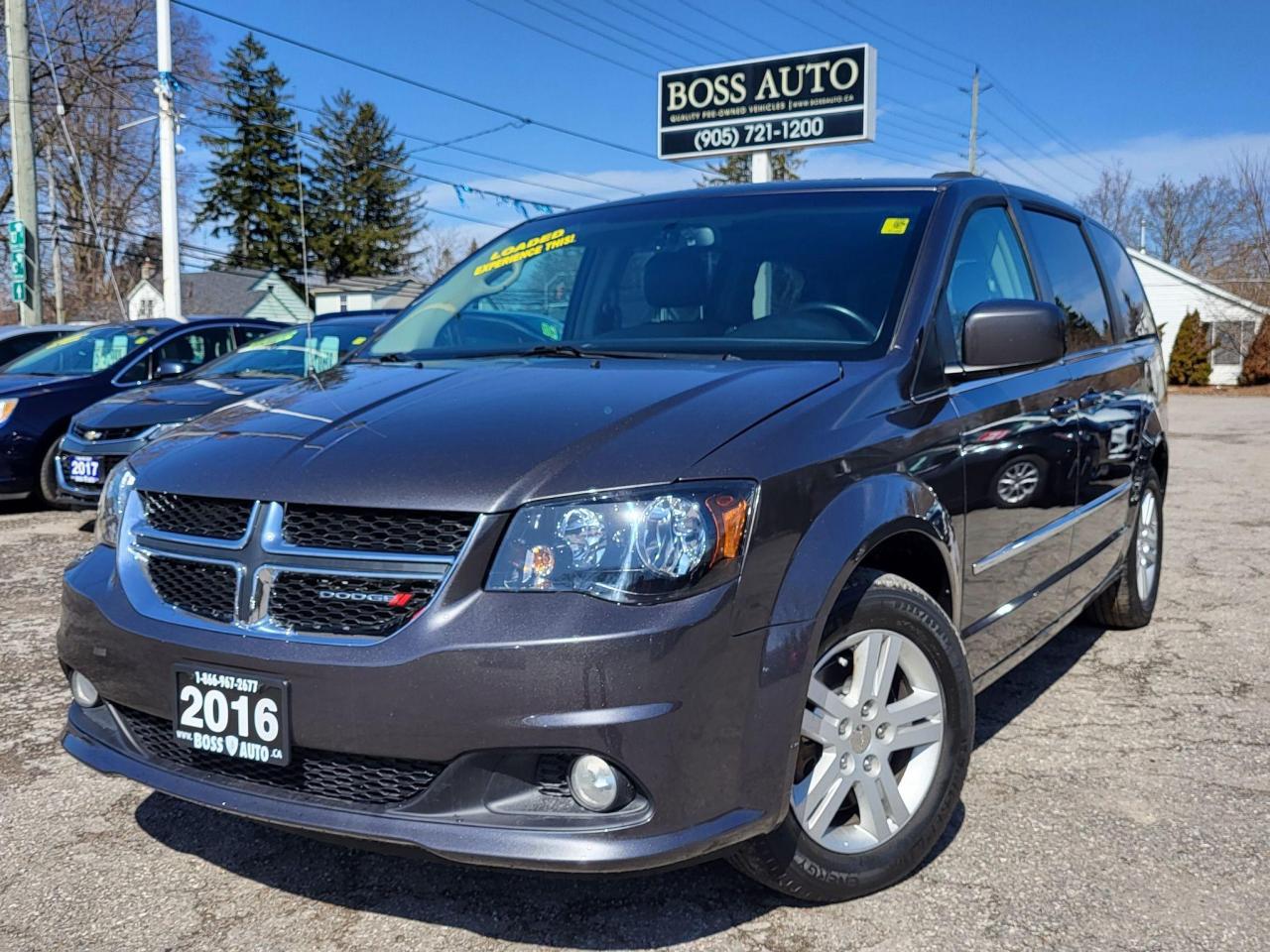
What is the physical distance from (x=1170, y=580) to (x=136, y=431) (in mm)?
6455

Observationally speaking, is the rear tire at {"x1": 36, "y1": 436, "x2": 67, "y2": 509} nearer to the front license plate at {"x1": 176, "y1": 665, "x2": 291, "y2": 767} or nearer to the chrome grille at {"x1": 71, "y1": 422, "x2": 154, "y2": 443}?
the chrome grille at {"x1": 71, "y1": 422, "x2": 154, "y2": 443}

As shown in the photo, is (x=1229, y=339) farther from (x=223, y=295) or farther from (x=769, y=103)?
(x=223, y=295)

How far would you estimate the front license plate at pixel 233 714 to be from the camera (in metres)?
2.24

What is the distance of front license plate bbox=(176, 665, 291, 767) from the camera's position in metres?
2.24

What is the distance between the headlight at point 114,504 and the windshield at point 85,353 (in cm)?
723

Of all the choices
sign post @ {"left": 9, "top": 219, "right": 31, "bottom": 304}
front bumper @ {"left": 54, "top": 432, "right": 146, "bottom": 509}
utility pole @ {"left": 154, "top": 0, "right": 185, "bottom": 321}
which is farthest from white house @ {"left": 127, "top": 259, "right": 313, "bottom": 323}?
front bumper @ {"left": 54, "top": 432, "right": 146, "bottom": 509}

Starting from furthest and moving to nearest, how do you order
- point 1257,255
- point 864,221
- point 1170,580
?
point 1257,255, point 1170,580, point 864,221

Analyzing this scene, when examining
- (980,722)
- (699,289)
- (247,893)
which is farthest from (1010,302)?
(247,893)

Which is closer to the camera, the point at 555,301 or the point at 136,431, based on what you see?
the point at 555,301

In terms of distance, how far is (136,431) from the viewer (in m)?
7.73

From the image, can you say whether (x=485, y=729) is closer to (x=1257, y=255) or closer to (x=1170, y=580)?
(x=1170, y=580)

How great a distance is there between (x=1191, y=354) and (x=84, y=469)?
34.8 metres

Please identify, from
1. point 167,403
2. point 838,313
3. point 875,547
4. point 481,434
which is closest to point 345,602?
point 481,434

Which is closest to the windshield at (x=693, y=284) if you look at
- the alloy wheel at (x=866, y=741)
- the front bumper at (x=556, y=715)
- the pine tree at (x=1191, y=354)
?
the alloy wheel at (x=866, y=741)
